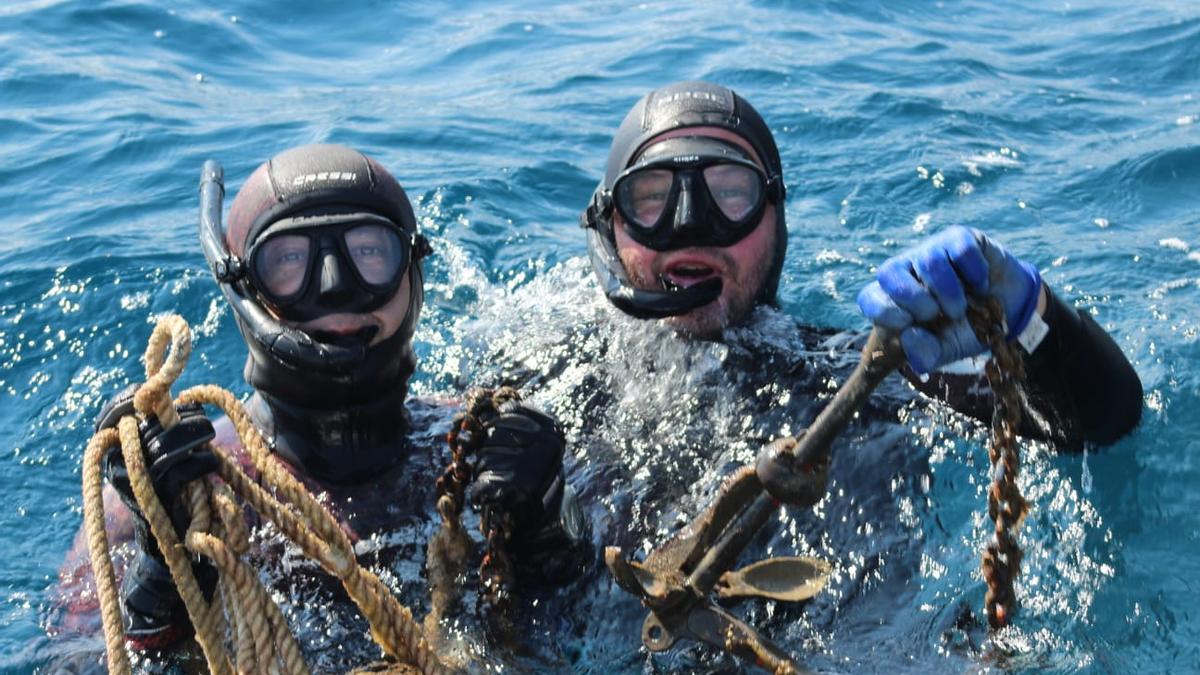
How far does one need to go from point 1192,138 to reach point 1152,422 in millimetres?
3401

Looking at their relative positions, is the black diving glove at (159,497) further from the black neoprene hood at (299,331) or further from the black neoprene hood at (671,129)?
the black neoprene hood at (671,129)

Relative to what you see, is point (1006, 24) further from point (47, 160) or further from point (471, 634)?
point (471, 634)

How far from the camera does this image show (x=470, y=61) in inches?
376

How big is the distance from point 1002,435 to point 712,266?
5.67 feet

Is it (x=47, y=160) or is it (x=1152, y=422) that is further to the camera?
(x=47, y=160)

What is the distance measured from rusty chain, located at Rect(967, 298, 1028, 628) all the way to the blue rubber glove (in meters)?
0.04

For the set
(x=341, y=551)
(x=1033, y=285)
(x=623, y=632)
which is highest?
(x=1033, y=285)

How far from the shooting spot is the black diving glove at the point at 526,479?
3.15 m

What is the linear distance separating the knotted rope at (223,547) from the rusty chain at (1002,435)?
1230 millimetres

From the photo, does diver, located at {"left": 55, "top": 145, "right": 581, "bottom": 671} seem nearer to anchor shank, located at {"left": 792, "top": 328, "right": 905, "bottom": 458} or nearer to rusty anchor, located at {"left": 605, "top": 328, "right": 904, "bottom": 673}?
rusty anchor, located at {"left": 605, "top": 328, "right": 904, "bottom": 673}

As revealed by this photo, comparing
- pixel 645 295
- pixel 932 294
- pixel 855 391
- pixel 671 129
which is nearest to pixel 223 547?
pixel 855 391

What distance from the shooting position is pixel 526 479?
3146 mm

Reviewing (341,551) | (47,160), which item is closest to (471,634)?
(341,551)

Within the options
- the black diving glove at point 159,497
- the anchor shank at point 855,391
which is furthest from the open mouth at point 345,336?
the anchor shank at point 855,391
